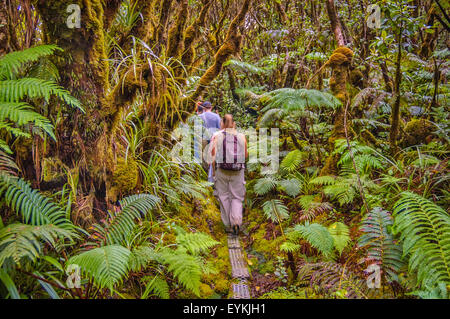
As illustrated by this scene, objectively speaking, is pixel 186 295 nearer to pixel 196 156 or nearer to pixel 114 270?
pixel 114 270

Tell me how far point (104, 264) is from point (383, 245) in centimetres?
223

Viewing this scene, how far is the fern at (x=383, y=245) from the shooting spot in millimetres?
2172

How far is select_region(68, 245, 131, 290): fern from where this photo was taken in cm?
161

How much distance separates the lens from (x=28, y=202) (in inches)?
77.3

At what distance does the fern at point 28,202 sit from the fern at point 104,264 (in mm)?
432

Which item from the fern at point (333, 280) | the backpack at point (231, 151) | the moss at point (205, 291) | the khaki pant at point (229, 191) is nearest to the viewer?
the fern at point (333, 280)

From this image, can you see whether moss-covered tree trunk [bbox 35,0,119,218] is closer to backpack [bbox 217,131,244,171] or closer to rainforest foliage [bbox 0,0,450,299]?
rainforest foliage [bbox 0,0,450,299]

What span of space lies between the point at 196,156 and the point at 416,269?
4.18 meters

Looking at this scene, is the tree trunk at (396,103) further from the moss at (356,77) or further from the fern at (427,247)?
the fern at (427,247)

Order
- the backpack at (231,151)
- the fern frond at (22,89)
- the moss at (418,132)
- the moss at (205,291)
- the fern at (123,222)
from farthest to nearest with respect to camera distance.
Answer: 1. the backpack at (231,151)
2. the moss at (418,132)
3. the moss at (205,291)
4. the fern at (123,222)
5. the fern frond at (22,89)

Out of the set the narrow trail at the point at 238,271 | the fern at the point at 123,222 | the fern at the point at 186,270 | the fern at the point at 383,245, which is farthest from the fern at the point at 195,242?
the fern at the point at 383,245

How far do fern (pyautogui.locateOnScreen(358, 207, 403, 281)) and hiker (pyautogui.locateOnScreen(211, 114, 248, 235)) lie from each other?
2.05m
